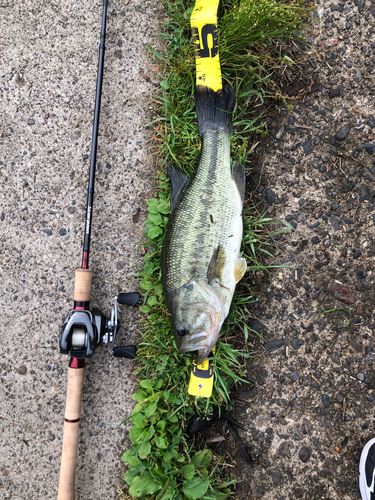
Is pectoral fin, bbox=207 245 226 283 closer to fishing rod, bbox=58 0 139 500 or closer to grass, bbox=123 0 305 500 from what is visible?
grass, bbox=123 0 305 500

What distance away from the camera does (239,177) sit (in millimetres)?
2859

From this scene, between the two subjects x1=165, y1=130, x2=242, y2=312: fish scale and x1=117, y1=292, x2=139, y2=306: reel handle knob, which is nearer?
x1=165, y1=130, x2=242, y2=312: fish scale

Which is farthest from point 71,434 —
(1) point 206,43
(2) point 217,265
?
(1) point 206,43

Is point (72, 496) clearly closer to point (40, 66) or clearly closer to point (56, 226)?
point (56, 226)

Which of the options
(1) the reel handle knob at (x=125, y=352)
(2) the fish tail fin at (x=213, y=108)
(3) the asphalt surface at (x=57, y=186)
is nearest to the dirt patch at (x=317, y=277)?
(2) the fish tail fin at (x=213, y=108)

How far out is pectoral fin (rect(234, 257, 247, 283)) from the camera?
2.74m

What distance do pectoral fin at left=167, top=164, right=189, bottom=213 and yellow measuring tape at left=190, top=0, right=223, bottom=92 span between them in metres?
0.80

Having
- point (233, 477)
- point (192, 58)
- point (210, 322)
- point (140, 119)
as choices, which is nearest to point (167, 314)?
point (210, 322)

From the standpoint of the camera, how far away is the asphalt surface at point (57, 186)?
3.12m

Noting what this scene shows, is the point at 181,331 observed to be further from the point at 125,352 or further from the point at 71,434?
the point at 71,434

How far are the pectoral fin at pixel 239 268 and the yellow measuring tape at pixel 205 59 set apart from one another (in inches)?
28.3

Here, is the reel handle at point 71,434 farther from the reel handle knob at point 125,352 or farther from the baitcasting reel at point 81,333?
the reel handle knob at point 125,352

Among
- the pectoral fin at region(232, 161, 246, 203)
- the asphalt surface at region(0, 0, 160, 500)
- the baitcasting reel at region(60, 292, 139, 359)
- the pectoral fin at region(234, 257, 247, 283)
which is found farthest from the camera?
the asphalt surface at region(0, 0, 160, 500)

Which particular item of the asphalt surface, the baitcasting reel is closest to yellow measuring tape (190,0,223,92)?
the asphalt surface
